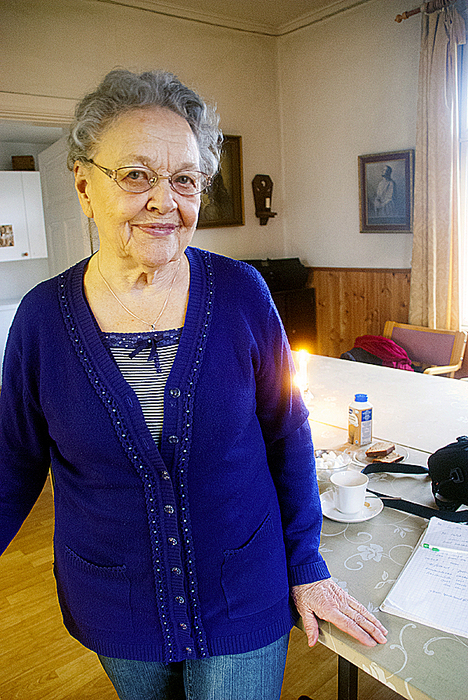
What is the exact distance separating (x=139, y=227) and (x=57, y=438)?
374mm

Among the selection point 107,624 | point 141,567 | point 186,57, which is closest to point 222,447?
point 141,567

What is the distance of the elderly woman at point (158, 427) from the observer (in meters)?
0.91

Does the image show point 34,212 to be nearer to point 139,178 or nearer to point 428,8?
point 428,8

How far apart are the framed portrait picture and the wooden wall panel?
1.21 ft

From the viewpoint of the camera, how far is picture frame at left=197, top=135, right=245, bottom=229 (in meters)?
4.83

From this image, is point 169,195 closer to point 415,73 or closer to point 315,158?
point 415,73

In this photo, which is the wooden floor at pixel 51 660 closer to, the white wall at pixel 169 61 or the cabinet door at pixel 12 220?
the white wall at pixel 169 61

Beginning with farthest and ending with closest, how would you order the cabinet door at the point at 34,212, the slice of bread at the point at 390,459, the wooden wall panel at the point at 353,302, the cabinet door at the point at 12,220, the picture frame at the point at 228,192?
1. the cabinet door at the point at 34,212
2. the cabinet door at the point at 12,220
3. the picture frame at the point at 228,192
4. the wooden wall panel at the point at 353,302
5. the slice of bread at the point at 390,459

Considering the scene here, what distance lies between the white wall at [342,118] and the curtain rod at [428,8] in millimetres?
192

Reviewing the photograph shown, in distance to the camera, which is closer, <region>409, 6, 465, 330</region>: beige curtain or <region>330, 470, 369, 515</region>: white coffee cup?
<region>330, 470, 369, 515</region>: white coffee cup

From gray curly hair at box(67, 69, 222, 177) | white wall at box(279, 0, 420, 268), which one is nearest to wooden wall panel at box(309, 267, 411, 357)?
white wall at box(279, 0, 420, 268)

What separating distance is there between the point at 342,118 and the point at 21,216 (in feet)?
11.4

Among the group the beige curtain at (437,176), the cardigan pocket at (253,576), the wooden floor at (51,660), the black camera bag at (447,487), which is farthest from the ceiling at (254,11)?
the cardigan pocket at (253,576)

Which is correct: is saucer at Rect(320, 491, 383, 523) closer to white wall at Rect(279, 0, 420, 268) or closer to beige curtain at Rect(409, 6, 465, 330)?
beige curtain at Rect(409, 6, 465, 330)
